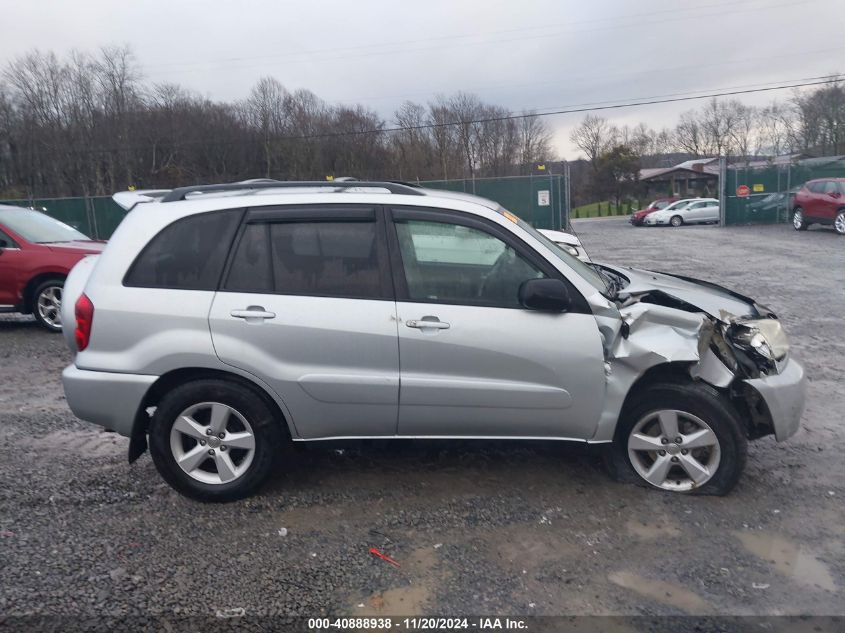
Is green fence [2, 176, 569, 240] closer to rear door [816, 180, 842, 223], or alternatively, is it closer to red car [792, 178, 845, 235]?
red car [792, 178, 845, 235]

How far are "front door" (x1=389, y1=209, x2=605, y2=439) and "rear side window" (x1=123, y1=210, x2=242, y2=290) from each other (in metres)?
1.01

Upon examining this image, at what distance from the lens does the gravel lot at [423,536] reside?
10.5 ft

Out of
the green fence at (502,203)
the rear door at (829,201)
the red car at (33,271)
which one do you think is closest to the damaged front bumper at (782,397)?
the red car at (33,271)

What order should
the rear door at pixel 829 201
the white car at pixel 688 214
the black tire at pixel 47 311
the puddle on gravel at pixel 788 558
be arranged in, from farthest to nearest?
the white car at pixel 688 214
the rear door at pixel 829 201
the black tire at pixel 47 311
the puddle on gravel at pixel 788 558

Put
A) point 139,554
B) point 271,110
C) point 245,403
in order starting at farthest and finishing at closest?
point 271,110 → point 245,403 → point 139,554

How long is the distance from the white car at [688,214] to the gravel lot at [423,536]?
32940 mm

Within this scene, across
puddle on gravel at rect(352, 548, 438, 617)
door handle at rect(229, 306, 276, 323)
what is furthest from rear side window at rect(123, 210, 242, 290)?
puddle on gravel at rect(352, 548, 438, 617)

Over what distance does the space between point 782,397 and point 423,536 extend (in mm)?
2174

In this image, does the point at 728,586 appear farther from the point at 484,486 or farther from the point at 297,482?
the point at 297,482

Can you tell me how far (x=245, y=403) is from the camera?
158 inches

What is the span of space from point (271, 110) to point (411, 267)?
4276 cm

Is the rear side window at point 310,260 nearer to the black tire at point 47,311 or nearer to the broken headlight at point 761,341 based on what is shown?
the broken headlight at point 761,341

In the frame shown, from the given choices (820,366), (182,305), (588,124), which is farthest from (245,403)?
(588,124)

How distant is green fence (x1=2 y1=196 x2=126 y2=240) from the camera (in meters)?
25.4
